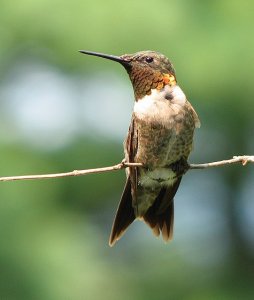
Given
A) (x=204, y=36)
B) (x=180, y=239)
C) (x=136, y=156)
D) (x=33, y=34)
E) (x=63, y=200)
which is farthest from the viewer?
(x=180, y=239)

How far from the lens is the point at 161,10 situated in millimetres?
8977

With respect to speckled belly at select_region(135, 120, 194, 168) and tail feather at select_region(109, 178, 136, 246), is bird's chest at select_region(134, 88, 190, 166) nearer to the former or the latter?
speckled belly at select_region(135, 120, 194, 168)

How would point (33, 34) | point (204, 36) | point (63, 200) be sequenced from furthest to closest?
point (63, 200), point (33, 34), point (204, 36)

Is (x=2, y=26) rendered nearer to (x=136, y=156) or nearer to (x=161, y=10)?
(x=161, y=10)

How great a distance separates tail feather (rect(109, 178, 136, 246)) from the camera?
225 inches

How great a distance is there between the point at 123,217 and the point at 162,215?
29 cm

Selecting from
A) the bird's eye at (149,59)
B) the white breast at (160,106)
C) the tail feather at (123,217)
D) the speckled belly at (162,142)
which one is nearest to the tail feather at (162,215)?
the tail feather at (123,217)

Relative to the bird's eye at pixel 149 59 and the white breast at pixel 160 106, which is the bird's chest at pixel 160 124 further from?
the bird's eye at pixel 149 59

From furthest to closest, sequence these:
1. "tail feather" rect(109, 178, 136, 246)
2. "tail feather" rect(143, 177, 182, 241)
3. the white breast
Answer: "tail feather" rect(143, 177, 182, 241) → "tail feather" rect(109, 178, 136, 246) → the white breast

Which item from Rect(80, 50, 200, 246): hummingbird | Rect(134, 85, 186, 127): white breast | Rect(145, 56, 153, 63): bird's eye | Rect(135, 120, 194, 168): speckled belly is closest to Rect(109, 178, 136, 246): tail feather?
Rect(80, 50, 200, 246): hummingbird

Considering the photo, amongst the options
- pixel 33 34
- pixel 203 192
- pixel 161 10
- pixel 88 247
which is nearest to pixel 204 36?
pixel 161 10

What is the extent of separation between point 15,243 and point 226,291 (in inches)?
90.5

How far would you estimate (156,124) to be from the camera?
17.8ft

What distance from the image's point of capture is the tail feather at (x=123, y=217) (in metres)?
5.73
